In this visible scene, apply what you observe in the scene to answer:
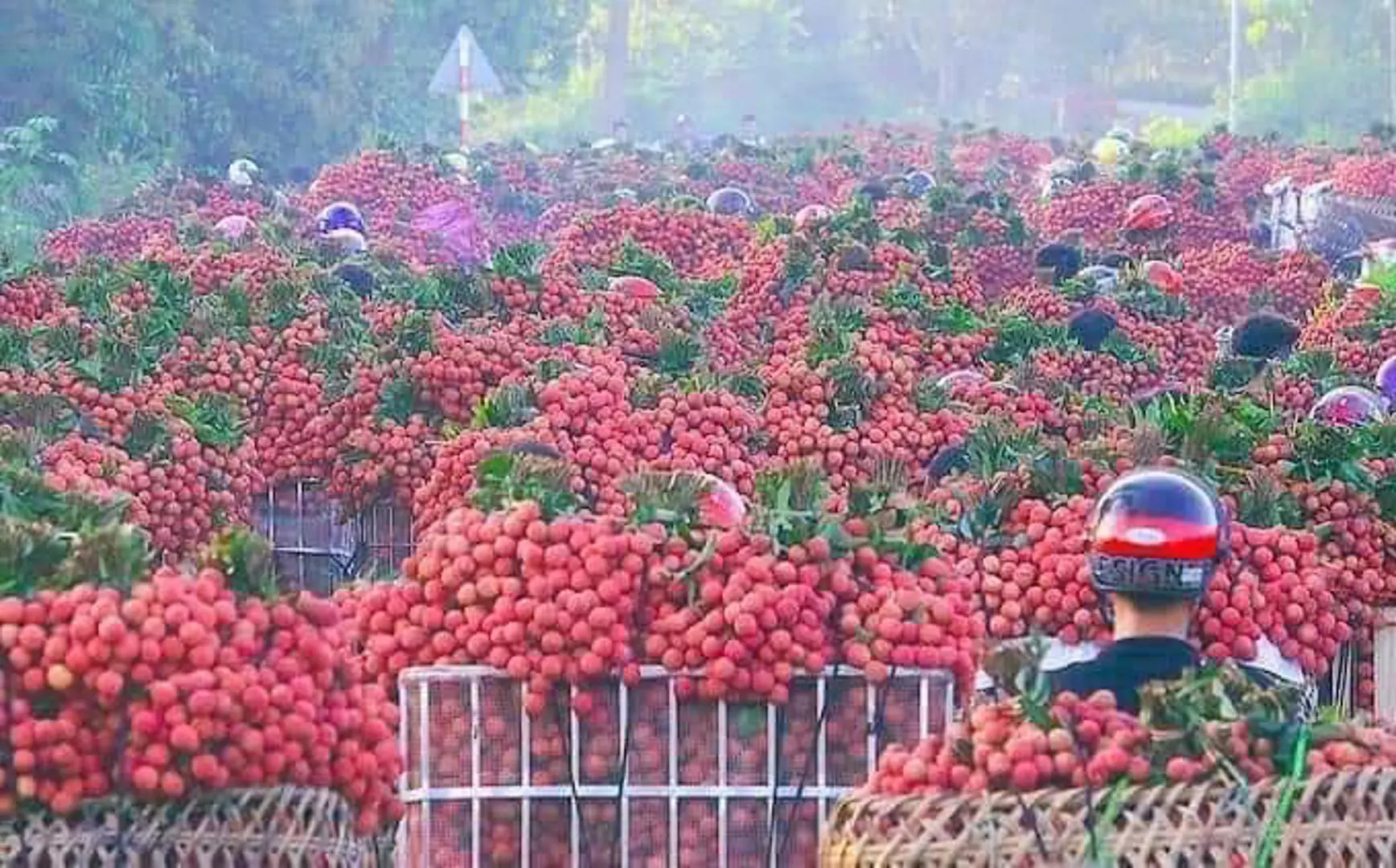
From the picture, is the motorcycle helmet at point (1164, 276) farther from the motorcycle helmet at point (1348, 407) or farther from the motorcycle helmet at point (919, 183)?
the motorcycle helmet at point (919, 183)

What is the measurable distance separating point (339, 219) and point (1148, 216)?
5.43 metres

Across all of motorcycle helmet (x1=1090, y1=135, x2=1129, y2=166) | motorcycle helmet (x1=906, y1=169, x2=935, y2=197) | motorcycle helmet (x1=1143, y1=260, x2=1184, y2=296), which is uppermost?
motorcycle helmet (x1=1090, y1=135, x2=1129, y2=166)

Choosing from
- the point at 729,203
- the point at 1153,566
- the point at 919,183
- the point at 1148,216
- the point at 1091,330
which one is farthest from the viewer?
the point at 919,183

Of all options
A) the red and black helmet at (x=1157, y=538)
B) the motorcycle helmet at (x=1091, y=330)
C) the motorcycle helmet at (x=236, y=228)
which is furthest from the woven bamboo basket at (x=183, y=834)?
the motorcycle helmet at (x=236, y=228)

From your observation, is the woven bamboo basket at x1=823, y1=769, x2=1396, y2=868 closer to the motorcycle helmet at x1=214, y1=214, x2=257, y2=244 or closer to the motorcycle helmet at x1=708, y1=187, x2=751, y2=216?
the motorcycle helmet at x1=214, y1=214, x2=257, y2=244

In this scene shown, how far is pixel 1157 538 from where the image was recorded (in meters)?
6.78

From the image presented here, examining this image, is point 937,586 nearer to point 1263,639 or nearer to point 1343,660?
point 1263,639

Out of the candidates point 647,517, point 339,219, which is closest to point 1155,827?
point 647,517

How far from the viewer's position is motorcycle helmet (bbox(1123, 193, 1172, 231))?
885 inches

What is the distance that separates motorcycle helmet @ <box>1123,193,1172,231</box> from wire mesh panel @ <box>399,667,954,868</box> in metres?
15.9

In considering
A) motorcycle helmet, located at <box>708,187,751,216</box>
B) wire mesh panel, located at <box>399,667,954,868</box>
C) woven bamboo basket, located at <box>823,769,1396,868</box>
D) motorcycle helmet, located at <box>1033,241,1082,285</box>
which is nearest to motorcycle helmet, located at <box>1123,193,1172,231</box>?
motorcycle helmet, located at <box>708,187,751,216</box>

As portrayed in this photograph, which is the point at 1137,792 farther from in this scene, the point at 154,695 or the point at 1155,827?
the point at 154,695

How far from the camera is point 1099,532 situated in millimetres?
6879

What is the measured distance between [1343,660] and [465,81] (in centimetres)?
2895
